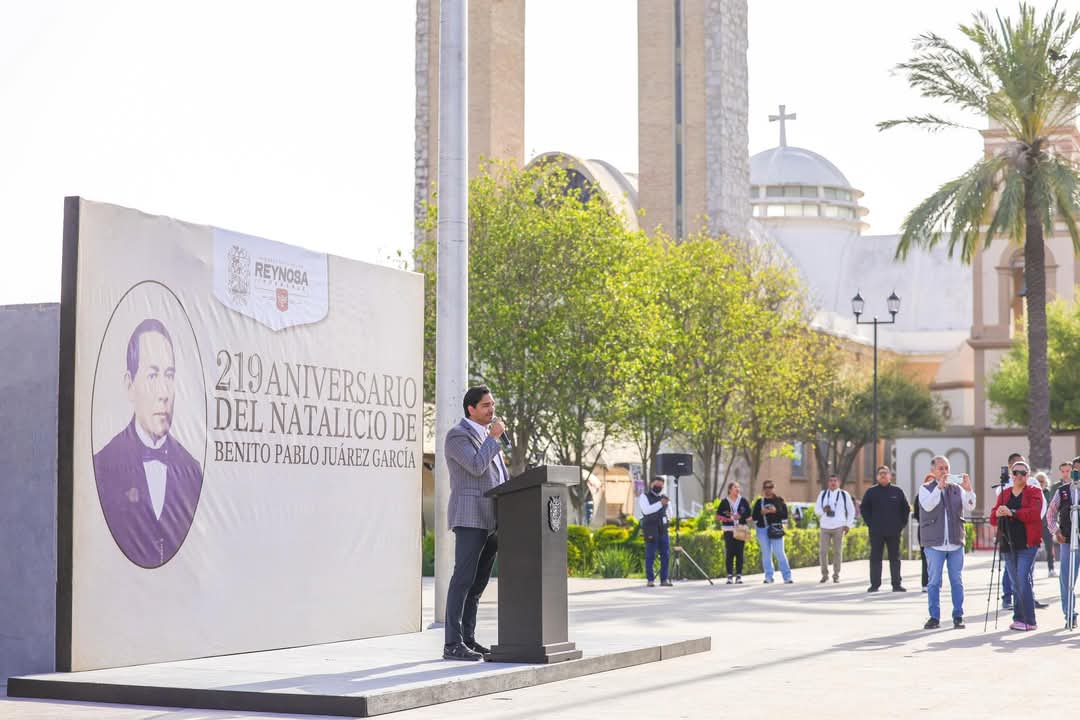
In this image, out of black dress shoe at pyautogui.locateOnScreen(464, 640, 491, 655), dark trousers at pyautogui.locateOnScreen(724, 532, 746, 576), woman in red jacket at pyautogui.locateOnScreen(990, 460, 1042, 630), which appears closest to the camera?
black dress shoe at pyautogui.locateOnScreen(464, 640, 491, 655)

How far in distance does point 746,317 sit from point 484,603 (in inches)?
852

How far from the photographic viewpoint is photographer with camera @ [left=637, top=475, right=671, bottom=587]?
25.6 meters

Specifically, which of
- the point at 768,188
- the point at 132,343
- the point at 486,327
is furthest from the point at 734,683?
the point at 768,188

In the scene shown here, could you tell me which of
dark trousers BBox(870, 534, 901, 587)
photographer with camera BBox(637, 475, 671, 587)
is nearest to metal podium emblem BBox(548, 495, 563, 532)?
dark trousers BBox(870, 534, 901, 587)

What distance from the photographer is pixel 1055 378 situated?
170 feet

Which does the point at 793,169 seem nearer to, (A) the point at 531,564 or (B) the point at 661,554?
(B) the point at 661,554

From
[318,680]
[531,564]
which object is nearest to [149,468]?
[318,680]

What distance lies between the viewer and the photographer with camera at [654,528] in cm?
2556

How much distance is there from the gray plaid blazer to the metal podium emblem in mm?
445

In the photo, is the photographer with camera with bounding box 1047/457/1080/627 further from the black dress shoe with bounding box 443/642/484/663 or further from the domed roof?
the domed roof

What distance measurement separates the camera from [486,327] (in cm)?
3297

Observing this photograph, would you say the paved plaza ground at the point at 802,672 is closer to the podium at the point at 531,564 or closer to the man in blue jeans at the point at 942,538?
the man in blue jeans at the point at 942,538

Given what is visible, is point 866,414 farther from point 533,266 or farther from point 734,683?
point 734,683

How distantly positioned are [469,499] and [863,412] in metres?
53.9
